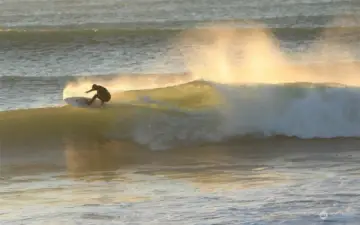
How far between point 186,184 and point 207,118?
158 inches

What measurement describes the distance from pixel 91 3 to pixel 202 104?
17.9m

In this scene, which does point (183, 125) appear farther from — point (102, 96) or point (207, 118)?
point (102, 96)

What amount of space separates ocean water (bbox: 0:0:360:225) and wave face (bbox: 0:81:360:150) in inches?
1.1

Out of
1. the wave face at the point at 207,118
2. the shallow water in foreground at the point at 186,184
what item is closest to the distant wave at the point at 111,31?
the wave face at the point at 207,118

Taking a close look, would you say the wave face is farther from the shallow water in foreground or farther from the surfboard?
the shallow water in foreground

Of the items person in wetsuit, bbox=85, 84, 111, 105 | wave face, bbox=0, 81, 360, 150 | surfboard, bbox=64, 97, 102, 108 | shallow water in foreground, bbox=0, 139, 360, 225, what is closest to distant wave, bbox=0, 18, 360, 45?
surfboard, bbox=64, 97, 102, 108

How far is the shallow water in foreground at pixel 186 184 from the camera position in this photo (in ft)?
28.4

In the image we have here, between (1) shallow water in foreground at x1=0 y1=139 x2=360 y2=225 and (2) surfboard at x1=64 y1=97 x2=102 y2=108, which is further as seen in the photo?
(2) surfboard at x1=64 y1=97 x2=102 y2=108

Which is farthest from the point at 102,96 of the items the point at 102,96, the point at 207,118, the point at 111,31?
the point at 111,31

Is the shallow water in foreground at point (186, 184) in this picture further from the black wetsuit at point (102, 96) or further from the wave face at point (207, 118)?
A: the black wetsuit at point (102, 96)

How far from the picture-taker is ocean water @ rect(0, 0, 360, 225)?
913cm

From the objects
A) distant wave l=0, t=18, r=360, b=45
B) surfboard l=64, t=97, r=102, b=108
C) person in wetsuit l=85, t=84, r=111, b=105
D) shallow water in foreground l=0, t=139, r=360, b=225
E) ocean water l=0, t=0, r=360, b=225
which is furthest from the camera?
distant wave l=0, t=18, r=360, b=45

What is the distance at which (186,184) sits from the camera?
33.6 feet

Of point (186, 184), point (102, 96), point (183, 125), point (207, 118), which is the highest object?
point (102, 96)
